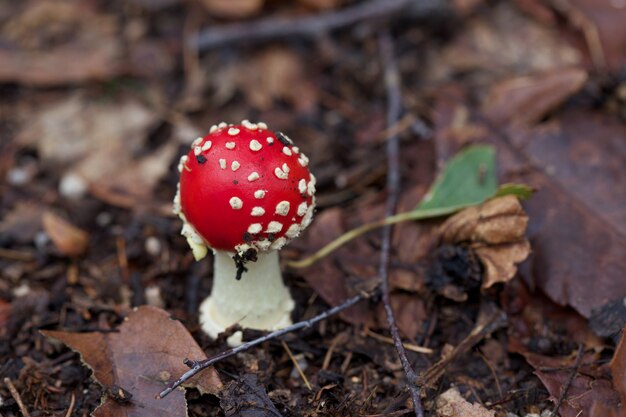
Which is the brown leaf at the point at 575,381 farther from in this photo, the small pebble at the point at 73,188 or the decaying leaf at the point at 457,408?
the small pebble at the point at 73,188

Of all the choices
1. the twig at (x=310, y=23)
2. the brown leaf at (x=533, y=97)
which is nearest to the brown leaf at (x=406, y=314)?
the brown leaf at (x=533, y=97)

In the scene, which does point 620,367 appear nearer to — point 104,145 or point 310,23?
point 310,23

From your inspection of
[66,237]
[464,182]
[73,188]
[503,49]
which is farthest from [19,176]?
[503,49]

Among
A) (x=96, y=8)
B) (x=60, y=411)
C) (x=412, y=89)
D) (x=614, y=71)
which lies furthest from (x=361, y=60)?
(x=60, y=411)

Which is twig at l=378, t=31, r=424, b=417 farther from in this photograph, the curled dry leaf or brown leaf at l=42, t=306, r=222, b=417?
brown leaf at l=42, t=306, r=222, b=417

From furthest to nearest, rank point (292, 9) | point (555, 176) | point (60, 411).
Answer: point (292, 9), point (555, 176), point (60, 411)

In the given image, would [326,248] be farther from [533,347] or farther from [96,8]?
[96,8]
